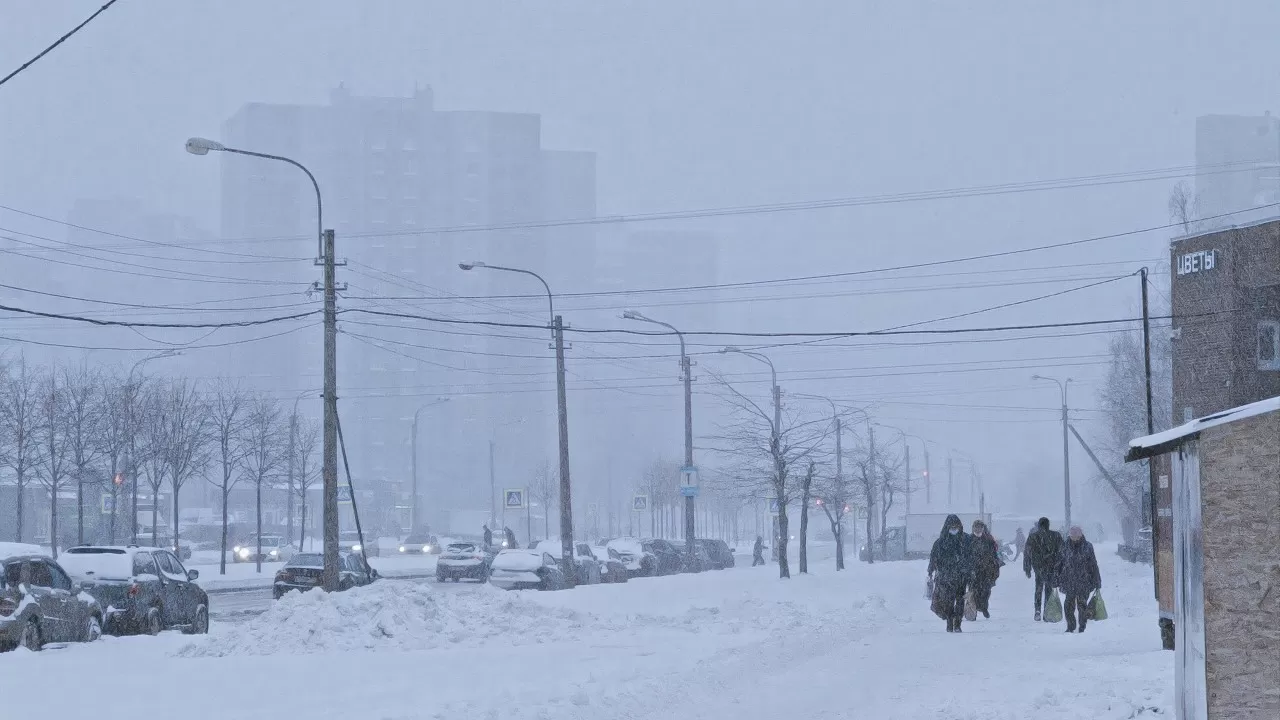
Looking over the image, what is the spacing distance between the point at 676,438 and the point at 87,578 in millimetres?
160060

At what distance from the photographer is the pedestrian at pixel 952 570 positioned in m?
21.2

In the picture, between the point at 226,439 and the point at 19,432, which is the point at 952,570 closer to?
the point at 19,432

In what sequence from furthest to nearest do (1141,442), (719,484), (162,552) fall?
(719,484) → (162,552) → (1141,442)

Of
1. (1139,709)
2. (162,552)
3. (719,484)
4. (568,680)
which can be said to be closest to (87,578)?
(162,552)

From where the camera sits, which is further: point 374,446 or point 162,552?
point 374,446

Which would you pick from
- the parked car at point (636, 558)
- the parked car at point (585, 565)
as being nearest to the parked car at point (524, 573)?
the parked car at point (585, 565)

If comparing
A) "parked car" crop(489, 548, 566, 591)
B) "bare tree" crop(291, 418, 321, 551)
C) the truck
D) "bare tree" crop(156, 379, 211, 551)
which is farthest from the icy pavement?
the truck

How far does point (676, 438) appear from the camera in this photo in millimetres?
182625

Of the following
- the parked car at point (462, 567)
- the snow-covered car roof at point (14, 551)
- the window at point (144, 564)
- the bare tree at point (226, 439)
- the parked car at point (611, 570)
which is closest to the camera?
the snow-covered car roof at point (14, 551)

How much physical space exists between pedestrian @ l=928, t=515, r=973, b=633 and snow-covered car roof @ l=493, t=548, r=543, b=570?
17836 millimetres

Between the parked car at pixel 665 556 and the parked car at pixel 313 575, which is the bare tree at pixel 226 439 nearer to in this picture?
the parked car at pixel 665 556

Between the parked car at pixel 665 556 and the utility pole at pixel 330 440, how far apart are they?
27.1m

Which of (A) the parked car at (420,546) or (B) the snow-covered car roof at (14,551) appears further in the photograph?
(A) the parked car at (420,546)

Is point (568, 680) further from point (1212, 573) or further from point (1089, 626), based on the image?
point (1089, 626)
